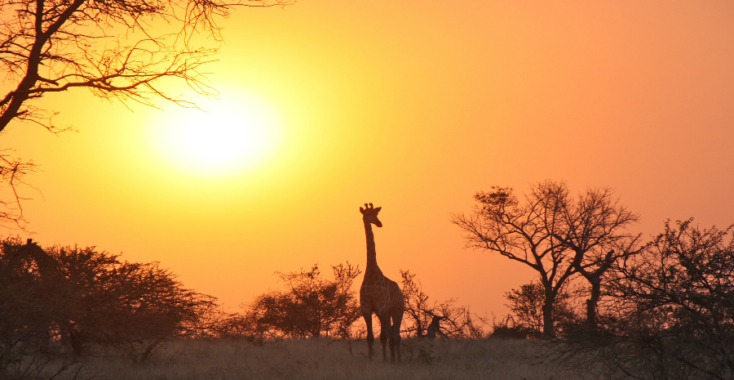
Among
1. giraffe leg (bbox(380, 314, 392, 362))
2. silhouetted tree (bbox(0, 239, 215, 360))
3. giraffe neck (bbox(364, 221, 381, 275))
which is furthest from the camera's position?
giraffe neck (bbox(364, 221, 381, 275))

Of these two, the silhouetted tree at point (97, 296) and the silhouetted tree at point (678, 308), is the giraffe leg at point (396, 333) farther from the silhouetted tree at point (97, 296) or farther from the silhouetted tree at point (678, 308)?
the silhouetted tree at point (678, 308)

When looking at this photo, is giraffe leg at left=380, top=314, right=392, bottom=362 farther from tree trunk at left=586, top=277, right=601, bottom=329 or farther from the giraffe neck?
tree trunk at left=586, top=277, right=601, bottom=329

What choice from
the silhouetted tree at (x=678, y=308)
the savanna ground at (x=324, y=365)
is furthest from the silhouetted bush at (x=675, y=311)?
the savanna ground at (x=324, y=365)

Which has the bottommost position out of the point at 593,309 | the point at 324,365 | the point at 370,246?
the point at 324,365

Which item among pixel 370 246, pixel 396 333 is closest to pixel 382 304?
pixel 396 333

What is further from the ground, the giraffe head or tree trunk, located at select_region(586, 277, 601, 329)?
the giraffe head

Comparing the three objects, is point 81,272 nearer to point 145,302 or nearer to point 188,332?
point 145,302

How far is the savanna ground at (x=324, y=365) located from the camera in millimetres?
13789

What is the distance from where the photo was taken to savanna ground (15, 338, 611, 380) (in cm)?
1379

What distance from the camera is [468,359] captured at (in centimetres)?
1723

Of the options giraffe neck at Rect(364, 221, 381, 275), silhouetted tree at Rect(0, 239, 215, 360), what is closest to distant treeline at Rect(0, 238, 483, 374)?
silhouetted tree at Rect(0, 239, 215, 360)

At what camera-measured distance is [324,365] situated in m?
15.8

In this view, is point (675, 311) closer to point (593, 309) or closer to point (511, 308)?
point (593, 309)

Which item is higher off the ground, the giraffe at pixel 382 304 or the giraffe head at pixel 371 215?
the giraffe head at pixel 371 215
